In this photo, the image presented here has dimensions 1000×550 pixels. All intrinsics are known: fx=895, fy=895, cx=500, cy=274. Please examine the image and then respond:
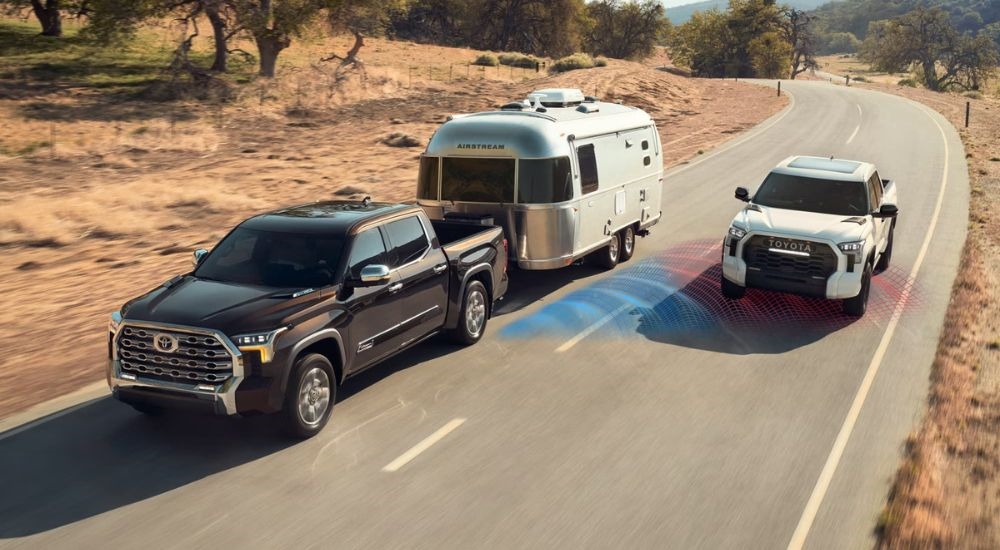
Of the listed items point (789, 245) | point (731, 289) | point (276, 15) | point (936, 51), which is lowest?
point (731, 289)

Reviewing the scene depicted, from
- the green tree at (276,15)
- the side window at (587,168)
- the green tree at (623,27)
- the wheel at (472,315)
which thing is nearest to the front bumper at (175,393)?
the wheel at (472,315)

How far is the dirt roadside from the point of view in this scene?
12.8 meters

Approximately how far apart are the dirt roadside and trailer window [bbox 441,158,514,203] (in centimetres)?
507

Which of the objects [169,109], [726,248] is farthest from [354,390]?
[169,109]

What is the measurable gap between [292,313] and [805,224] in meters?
7.77

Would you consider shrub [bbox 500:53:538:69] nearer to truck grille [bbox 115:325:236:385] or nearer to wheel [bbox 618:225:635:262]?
wheel [bbox 618:225:635:262]

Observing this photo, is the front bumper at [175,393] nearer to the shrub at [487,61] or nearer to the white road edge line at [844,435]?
the white road edge line at [844,435]

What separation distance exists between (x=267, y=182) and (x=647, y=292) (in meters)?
13.5

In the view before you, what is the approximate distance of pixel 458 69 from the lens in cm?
5353

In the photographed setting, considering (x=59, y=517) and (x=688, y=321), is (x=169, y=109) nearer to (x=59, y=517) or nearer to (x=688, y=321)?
(x=688, y=321)

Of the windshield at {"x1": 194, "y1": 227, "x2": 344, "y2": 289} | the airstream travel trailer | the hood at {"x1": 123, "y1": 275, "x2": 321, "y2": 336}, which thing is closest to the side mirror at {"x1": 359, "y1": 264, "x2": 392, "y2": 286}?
the windshield at {"x1": 194, "y1": 227, "x2": 344, "y2": 289}

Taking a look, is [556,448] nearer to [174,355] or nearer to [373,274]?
[373,274]

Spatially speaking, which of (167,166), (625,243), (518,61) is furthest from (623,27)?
(625,243)

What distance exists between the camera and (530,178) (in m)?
12.9
